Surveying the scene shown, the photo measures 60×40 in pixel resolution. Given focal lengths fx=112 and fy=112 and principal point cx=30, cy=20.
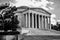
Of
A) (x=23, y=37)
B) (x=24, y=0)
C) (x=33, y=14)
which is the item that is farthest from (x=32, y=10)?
(x=23, y=37)

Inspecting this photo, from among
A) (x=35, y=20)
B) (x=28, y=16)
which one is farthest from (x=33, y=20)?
(x=28, y=16)

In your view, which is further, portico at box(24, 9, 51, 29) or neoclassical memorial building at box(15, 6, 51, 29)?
portico at box(24, 9, 51, 29)

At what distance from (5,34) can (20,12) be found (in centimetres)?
2213

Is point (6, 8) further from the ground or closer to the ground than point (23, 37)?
further from the ground

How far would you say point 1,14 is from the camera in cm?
1409

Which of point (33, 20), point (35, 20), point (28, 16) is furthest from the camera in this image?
point (35, 20)

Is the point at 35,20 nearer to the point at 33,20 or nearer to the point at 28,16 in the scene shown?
the point at 33,20

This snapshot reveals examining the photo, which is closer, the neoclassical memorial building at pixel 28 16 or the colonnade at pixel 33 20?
the neoclassical memorial building at pixel 28 16

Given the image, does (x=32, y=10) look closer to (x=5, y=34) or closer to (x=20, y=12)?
(x=20, y=12)

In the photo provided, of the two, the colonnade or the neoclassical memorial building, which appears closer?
the neoclassical memorial building

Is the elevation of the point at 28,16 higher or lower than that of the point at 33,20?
higher

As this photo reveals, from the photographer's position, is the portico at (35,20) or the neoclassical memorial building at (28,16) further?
the portico at (35,20)

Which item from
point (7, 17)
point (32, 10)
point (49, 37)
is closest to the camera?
point (49, 37)

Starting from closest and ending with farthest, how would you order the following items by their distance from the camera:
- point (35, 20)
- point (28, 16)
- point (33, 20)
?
point (28, 16) < point (33, 20) < point (35, 20)
